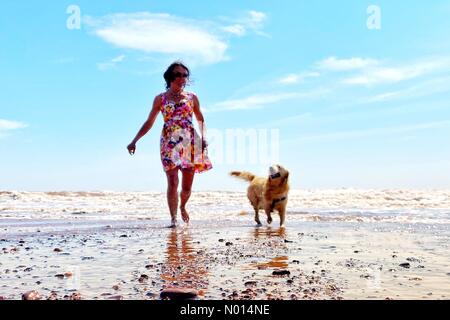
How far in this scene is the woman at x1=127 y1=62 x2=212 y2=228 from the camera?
7285 millimetres

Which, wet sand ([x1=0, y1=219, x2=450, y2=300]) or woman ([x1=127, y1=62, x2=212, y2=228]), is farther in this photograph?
woman ([x1=127, y1=62, x2=212, y2=228])

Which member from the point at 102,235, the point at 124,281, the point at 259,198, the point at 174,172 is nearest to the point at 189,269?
the point at 124,281

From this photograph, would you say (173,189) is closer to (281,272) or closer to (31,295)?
(281,272)

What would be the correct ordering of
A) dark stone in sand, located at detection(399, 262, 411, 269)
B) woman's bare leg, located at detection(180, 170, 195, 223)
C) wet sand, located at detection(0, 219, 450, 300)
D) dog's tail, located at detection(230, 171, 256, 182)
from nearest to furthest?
wet sand, located at detection(0, 219, 450, 300), dark stone in sand, located at detection(399, 262, 411, 269), woman's bare leg, located at detection(180, 170, 195, 223), dog's tail, located at detection(230, 171, 256, 182)

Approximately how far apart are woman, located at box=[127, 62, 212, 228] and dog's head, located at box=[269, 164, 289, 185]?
1019 millimetres

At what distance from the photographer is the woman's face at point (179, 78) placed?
734 centimetres

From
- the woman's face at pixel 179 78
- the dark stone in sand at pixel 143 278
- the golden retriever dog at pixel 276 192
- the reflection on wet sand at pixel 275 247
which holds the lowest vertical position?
the dark stone in sand at pixel 143 278

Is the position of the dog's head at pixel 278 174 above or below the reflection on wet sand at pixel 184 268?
above

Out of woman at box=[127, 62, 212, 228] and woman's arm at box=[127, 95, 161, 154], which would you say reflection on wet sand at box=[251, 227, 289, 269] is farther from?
woman's arm at box=[127, 95, 161, 154]

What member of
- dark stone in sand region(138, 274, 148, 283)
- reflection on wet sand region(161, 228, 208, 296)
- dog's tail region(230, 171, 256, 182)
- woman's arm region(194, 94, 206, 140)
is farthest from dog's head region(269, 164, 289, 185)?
dark stone in sand region(138, 274, 148, 283)

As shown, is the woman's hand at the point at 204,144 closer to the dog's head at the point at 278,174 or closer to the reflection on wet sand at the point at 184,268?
the dog's head at the point at 278,174

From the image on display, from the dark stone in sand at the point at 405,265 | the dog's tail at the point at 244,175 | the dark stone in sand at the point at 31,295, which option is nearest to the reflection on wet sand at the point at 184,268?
the dark stone in sand at the point at 31,295

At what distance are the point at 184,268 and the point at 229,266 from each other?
1.13ft

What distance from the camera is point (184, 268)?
12.2 ft
